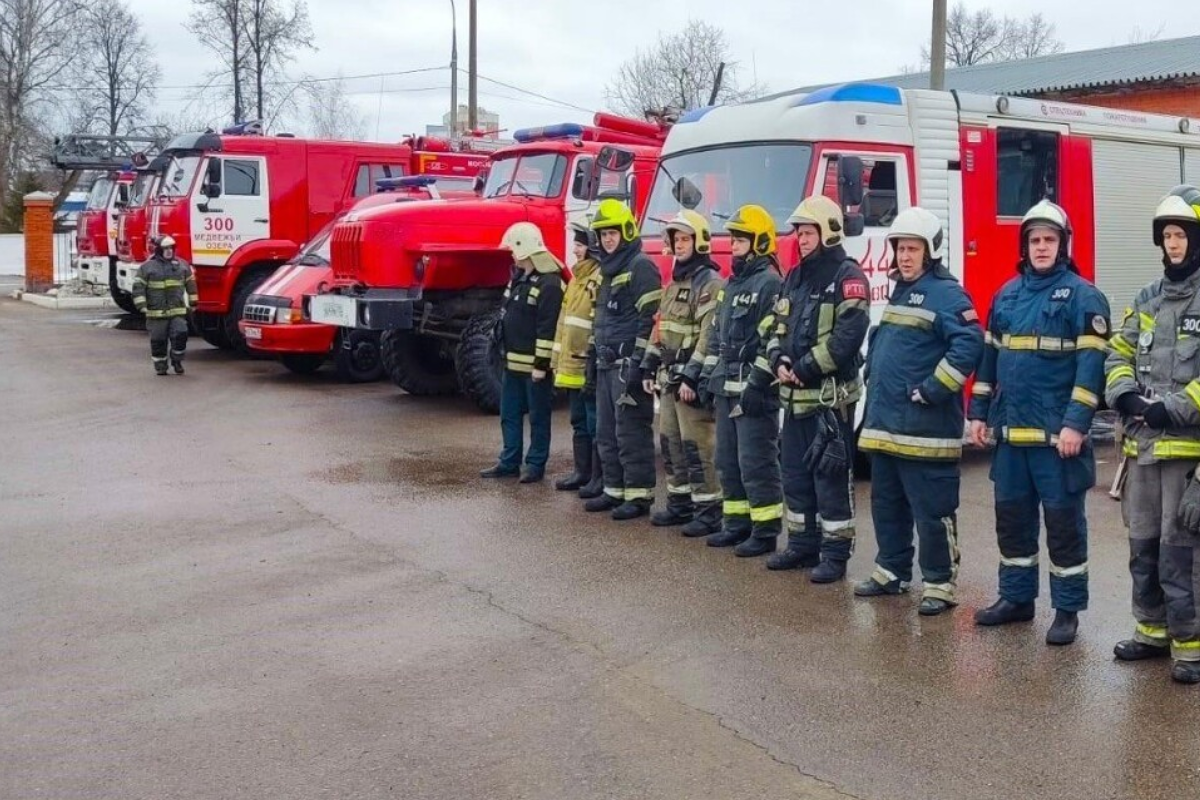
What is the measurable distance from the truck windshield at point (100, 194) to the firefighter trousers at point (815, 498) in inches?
796

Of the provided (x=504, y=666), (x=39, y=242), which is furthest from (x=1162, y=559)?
(x=39, y=242)

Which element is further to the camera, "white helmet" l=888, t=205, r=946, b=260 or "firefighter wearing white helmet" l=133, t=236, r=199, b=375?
"firefighter wearing white helmet" l=133, t=236, r=199, b=375

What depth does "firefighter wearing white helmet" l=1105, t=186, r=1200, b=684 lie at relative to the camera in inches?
203

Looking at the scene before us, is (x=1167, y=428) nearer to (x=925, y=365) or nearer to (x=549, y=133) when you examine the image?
(x=925, y=365)

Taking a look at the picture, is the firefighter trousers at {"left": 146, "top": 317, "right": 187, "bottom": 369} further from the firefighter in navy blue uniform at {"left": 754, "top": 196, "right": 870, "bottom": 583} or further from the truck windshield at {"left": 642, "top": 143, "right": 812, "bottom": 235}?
the firefighter in navy blue uniform at {"left": 754, "top": 196, "right": 870, "bottom": 583}

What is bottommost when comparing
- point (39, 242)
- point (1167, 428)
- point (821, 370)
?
point (1167, 428)

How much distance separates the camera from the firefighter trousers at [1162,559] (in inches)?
206

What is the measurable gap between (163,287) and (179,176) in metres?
2.83

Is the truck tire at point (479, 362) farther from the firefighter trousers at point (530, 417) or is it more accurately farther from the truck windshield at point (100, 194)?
the truck windshield at point (100, 194)

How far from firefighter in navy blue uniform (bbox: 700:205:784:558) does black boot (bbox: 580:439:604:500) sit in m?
1.54

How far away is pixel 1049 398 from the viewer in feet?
18.6

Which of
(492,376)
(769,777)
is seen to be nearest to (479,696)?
(769,777)

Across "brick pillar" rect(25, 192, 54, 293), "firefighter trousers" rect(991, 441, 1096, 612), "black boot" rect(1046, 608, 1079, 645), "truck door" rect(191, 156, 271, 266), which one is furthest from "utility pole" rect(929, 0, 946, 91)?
"brick pillar" rect(25, 192, 54, 293)

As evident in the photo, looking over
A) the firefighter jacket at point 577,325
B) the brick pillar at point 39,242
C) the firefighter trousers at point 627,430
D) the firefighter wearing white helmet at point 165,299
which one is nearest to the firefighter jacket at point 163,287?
the firefighter wearing white helmet at point 165,299
